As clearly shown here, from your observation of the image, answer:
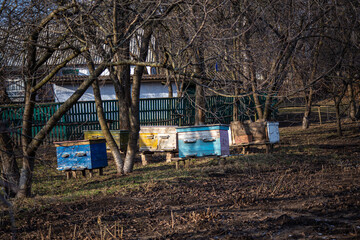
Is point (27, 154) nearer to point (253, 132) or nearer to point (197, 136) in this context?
point (197, 136)

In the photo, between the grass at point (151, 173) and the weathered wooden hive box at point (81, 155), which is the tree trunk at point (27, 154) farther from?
the weathered wooden hive box at point (81, 155)

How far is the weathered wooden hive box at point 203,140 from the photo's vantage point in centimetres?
1124

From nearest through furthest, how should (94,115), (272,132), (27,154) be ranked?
(27,154)
(272,132)
(94,115)

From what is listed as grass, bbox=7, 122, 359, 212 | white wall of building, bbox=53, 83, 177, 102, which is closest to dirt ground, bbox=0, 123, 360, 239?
grass, bbox=7, 122, 359, 212

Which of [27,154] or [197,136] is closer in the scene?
[27,154]

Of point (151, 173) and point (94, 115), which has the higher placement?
point (94, 115)

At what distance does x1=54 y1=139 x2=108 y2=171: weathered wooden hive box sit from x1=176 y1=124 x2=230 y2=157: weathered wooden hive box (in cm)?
225

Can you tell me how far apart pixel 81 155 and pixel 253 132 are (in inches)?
226

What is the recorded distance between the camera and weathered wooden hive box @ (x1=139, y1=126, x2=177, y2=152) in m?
12.3

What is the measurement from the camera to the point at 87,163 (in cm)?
1104

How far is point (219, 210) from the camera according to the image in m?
6.34

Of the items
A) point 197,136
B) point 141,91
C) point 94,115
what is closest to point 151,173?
point 197,136

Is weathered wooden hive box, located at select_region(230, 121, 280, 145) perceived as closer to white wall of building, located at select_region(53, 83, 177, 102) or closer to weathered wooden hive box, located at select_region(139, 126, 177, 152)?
weathered wooden hive box, located at select_region(139, 126, 177, 152)

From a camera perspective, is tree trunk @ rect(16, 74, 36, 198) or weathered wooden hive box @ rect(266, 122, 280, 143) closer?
tree trunk @ rect(16, 74, 36, 198)
